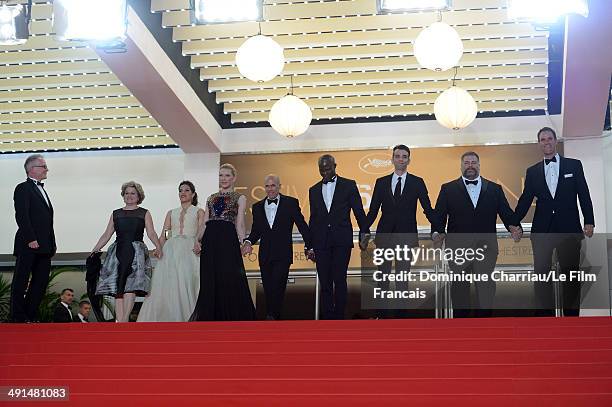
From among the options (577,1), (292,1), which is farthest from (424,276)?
(292,1)

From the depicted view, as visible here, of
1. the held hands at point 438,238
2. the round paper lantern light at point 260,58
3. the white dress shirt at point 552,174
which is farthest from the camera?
the round paper lantern light at point 260,58

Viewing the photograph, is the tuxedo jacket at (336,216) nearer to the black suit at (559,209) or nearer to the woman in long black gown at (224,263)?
the woman in long black gown at (224,263)

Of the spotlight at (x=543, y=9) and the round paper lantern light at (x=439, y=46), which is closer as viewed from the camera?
the spotlight at (x=543, y=9)

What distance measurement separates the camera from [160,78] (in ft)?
29.7

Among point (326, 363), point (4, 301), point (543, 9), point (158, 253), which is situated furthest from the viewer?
point (4, 301)

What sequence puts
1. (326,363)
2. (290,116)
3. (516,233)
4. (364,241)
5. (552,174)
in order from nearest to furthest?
(326,363) → (516,233) → (364,241) → (552,174) → (290,116)

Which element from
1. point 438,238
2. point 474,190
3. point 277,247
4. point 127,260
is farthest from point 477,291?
point 127,260

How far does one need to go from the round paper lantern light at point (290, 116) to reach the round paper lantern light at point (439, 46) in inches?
72.8

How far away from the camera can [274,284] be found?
24.2 feet

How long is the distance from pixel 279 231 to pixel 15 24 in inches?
106

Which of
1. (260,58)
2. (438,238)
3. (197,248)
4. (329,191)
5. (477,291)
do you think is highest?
(260,58)

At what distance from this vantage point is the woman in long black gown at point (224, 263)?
7.26 metres

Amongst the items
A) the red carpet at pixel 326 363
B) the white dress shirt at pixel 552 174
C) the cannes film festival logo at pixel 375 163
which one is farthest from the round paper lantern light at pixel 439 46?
the cannes film festival logo at pixel 375 163

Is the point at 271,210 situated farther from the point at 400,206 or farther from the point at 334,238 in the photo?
the point at 400,206
